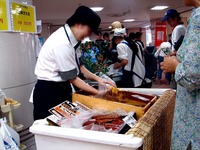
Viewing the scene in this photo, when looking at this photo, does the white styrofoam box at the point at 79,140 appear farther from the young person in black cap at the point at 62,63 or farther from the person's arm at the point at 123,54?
the person's arm at the point at 123,54

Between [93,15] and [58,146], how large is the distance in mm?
888

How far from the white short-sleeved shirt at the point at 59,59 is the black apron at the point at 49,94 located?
0.15ft

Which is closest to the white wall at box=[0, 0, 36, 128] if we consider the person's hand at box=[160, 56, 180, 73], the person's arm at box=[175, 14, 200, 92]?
the person's hand at box=[160, 56, 180, 73]

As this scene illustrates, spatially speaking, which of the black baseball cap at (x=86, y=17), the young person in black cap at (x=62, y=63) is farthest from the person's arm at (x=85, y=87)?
the black baseball cap at (x=86, y=17)

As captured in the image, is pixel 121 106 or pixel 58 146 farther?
pixel 121 106

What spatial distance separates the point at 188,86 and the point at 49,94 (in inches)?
38.5

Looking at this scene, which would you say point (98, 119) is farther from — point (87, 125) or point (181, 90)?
point (181, 90)

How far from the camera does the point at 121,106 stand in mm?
1096

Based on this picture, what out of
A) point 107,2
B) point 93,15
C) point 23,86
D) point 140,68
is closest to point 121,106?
point 93,15

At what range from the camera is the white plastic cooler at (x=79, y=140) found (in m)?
0.73

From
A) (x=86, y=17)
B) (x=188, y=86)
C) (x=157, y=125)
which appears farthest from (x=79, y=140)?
(x=86, y=17)

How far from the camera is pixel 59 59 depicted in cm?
139

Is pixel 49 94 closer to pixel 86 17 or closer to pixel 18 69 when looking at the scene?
pixel 86 17

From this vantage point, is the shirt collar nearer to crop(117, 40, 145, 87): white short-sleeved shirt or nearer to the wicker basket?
the wicker basket
